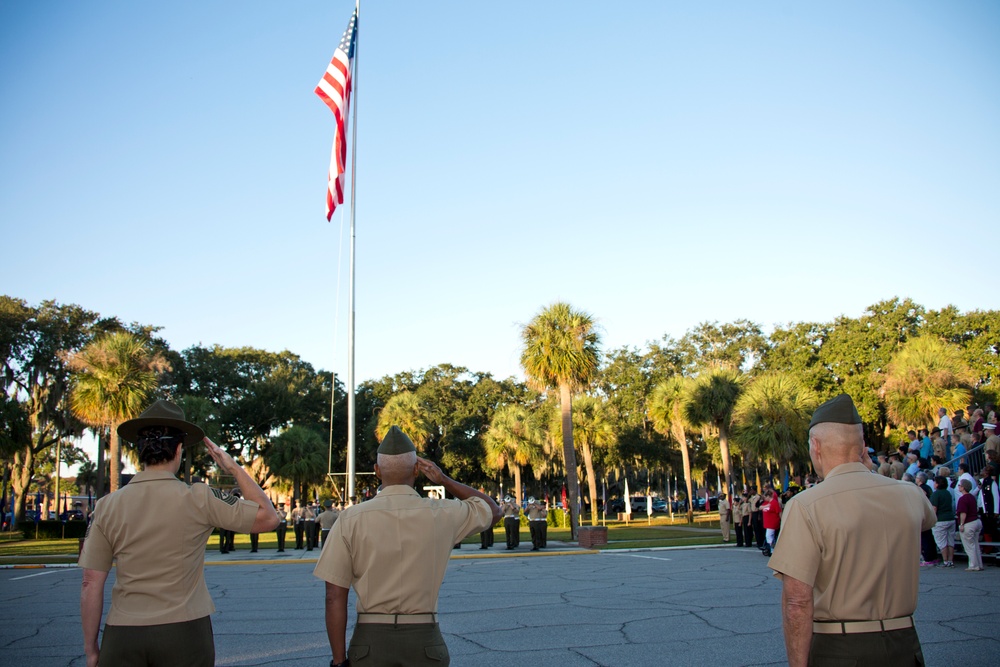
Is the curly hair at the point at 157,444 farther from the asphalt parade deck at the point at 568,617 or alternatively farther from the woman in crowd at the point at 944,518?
the woman in crowd at the point at 944,518

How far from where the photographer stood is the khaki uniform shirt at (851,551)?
11.4 ft

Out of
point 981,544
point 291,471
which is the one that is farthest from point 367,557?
point 291,471

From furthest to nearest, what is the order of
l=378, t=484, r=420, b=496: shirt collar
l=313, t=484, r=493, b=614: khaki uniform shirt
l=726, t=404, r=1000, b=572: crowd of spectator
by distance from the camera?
1. l=726, t=404, r=1000, b=572: crowd of spectator
2. l=378, t=484, r=420, b=496: shirt collar
3. l=313, t=484, r=493, b=614: khaki uniform shirt

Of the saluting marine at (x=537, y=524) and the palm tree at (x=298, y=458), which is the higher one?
the palm tree at (x=298, y=458)

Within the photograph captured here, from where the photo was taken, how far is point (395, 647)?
12.6 feet

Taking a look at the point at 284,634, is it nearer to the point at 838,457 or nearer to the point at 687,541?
the point at 838,457

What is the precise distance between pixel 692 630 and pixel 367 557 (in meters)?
6.16

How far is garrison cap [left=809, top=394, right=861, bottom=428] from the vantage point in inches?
148

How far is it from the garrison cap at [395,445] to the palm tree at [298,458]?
47.3m

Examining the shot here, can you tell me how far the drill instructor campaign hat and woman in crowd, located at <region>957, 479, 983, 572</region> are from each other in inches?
595

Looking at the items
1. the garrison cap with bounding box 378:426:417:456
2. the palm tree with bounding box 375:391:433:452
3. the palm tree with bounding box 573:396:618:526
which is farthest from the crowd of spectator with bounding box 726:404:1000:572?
the palm tree with bounding box 375:391:433:452

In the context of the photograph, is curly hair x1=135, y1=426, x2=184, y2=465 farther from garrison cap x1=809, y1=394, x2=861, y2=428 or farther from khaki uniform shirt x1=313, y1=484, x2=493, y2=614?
garrison cap x1=809, y1=394, x2=861, y2=428

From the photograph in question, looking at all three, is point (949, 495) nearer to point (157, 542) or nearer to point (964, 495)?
point (964, 495)

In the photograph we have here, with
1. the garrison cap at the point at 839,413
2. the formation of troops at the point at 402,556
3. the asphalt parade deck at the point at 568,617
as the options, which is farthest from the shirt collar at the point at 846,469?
the asphalt parade deck at the point at 568,617
